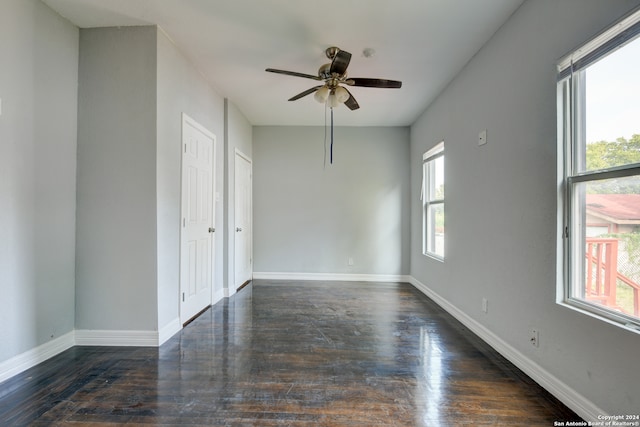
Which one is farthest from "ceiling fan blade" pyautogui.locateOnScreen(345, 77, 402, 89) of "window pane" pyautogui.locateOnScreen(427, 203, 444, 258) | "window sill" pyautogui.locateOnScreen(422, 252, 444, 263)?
"window sill" pyautogui.locateOnScreen(422, 252, 444, 263)

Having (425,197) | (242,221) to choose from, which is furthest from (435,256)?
(242,221)

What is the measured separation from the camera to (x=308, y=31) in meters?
2.38

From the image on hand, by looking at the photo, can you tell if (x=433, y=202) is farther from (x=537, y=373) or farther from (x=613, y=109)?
(x=613, y=109)

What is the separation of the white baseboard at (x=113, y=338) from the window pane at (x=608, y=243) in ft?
10.3

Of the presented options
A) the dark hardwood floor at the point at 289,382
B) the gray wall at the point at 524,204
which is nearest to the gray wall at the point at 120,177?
the dark hardwood floor at the point at 289,382

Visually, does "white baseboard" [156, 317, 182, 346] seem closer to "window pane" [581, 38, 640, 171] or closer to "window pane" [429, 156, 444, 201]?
"window pane" [581, 38, 640, 171]

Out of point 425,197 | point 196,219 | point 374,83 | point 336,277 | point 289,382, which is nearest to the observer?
point 289,382

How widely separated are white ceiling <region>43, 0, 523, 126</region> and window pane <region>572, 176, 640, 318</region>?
58.8 inches

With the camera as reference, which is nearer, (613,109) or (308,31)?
(613,109)

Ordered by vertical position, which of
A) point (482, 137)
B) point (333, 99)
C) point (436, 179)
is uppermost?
point (333, 99)

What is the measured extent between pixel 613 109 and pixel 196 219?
11.2 ft

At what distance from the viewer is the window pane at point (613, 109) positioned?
4.66 feet

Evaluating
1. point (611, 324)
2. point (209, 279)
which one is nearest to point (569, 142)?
point (611, 324)

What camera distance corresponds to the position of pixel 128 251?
Answer: 2.42 metres
